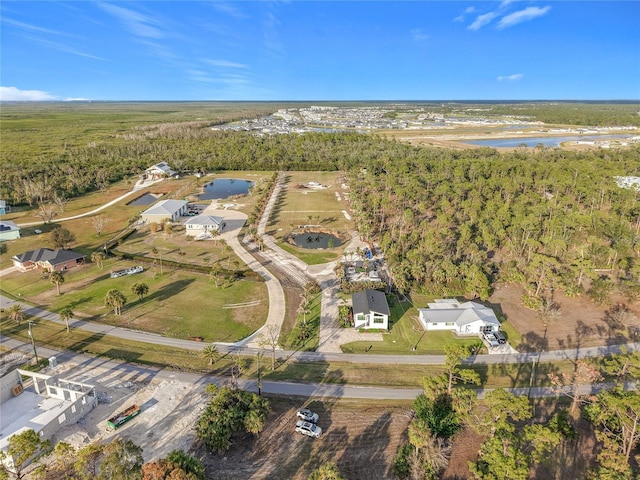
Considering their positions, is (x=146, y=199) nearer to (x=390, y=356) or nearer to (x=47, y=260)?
(x=47, y=260)

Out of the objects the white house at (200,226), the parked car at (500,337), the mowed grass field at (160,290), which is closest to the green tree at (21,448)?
the mowed grass field at (160,290)

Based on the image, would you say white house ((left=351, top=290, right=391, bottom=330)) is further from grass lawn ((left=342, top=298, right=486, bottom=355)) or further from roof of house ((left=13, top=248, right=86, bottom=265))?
roof of house ((left=13, top=248, right=86, bottom=265))

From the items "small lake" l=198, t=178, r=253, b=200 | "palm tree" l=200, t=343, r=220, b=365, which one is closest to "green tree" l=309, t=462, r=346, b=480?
"palm tree" l=200, t=343, r=220, b=365

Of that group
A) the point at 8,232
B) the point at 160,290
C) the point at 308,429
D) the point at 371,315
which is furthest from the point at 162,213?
the point at 308,429

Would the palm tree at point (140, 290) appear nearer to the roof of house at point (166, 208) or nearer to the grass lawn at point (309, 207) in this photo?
the grass lawn at point (309, 207)

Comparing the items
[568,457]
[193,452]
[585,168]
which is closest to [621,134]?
[585,168]
